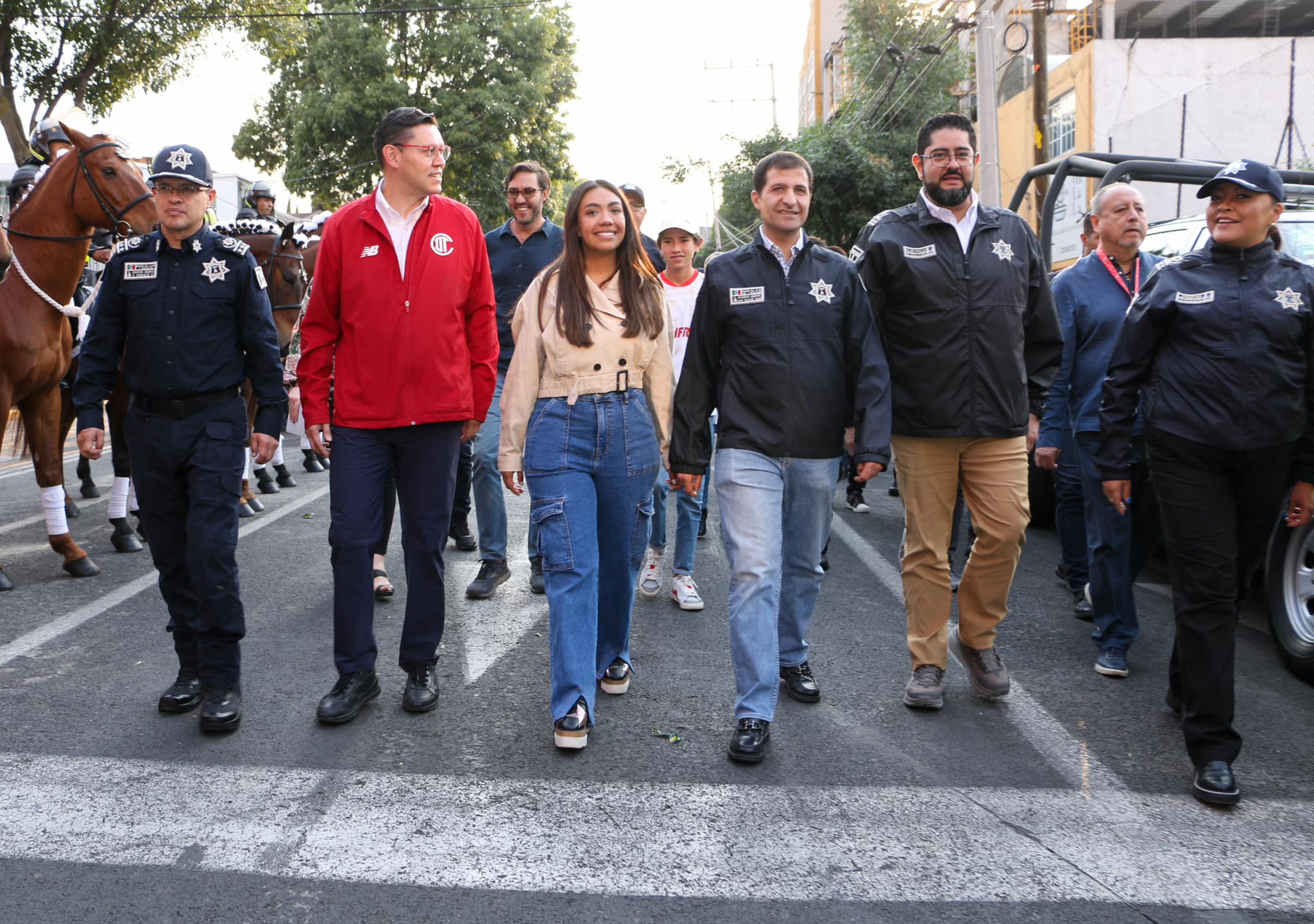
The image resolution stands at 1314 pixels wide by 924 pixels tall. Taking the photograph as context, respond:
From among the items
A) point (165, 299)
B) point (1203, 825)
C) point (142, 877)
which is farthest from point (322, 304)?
point (1203, 825)

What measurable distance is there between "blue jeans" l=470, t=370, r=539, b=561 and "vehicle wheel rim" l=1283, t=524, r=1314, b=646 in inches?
149

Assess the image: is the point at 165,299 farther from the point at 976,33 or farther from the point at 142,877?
the point at 976,33

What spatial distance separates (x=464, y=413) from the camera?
465 centimetres

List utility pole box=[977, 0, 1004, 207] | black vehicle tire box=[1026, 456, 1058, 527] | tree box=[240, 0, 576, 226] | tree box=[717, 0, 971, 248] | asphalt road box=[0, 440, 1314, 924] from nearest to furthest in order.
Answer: asphalt road box=[0, 440, 1314, 924] < black vehicle tire box=[1026, 456, 1058, 527] < utility pole box=[977, 0, 1004, 207] < tree box=[717, 0, 971, 248] < tree box=[240, 0, 576, 226]

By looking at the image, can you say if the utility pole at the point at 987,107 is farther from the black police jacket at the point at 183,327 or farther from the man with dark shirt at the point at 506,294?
the black police jacket at the point at 183,327

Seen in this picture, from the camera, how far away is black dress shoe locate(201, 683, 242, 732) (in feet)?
14.4

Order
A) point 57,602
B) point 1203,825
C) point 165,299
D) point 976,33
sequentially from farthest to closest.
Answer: point 976,33 → point 57,602 → point 165,299 → point 1203,825

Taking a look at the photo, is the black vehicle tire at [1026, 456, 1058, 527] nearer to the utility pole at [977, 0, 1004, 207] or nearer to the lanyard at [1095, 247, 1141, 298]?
the lanyard at [1095, 247, 1141, 298]

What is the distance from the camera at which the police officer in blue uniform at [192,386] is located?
4520mm

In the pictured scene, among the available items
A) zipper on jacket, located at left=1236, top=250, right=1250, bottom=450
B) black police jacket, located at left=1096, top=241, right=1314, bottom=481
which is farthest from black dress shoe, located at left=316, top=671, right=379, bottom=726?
zipper on jacket, located at left=1236, top=250, right=1250, bottom=450

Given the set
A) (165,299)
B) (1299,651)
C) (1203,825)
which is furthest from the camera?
(1299,651)

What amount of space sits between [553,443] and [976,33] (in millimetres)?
13883

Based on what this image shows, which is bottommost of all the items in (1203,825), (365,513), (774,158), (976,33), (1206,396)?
(1203,825)

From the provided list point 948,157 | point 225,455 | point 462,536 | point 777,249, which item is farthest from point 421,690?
point 462,536
